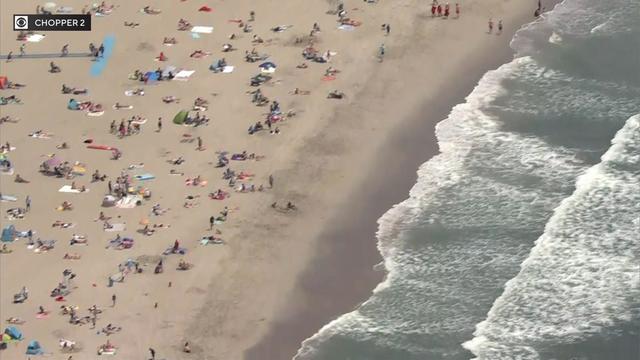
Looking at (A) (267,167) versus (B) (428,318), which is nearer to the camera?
(B) (428,318)

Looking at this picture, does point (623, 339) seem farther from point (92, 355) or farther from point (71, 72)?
point (71, 72)

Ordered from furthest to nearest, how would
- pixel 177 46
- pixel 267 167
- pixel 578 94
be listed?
pixel 177 46
pixel 578 94
pixel 267 167

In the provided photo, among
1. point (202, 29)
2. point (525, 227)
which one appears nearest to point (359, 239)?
point (525, 227)

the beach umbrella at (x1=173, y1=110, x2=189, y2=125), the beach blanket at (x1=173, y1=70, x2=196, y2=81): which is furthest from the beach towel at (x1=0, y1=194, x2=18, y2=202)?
the beach blanket at (x1=173, y1=70, x2=196, y2=81)

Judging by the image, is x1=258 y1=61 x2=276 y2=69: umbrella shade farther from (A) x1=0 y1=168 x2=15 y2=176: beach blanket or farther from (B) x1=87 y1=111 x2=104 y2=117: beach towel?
(A) x1=0 y1=168 x2=15 y2=176: beach blanket

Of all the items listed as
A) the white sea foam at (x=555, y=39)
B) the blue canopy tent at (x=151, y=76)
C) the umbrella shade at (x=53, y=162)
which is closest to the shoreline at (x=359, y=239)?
the white sea foam at (x=555, y=39)

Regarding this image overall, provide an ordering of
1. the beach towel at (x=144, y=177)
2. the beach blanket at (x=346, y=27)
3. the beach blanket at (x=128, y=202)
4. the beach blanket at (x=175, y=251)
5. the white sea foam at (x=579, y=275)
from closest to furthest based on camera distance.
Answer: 1. the white sea foam at (x=579, y=275)
2. the beach blanket at (x=175, y=251)
3. the beach blanket at (x=128, y=202)
4. the beach towel at (x=144, y=177)
5. the beach blanket at (x=346, y=27)

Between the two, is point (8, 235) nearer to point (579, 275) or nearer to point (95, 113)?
point (95, 113)

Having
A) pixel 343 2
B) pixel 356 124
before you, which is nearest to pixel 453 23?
pixel 343 2

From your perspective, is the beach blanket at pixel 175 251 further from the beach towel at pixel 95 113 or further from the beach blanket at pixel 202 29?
the beach blanket at pixel 202 29
